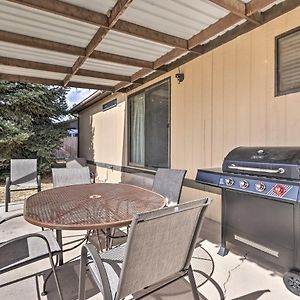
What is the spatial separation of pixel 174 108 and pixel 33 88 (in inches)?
240

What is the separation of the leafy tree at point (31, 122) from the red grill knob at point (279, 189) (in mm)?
7905

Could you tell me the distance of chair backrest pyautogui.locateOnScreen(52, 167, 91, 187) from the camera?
3393mm

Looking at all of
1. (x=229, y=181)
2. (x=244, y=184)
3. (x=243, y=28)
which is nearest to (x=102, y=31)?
(x=243, y=28)

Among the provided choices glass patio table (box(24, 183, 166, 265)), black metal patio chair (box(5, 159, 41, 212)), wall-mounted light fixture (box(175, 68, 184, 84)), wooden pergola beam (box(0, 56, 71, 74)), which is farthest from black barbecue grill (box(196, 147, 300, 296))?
black metal patio chair (box(5, 159, 41, 212))

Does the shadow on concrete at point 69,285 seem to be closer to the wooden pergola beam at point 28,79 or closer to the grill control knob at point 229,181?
the grill control knob at point 229,181

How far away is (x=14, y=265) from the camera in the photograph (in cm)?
169

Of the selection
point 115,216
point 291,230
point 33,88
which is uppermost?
point 33,88

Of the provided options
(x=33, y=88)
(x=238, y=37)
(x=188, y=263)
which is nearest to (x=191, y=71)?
(x=238, y=37)

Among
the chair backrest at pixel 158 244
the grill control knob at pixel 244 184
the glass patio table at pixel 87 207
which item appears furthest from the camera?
the grill control knob at pixel 244 184

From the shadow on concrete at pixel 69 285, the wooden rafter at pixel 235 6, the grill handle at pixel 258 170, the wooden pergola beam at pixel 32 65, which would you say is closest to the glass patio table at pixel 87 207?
the shadow on concrete at pixel 69 285

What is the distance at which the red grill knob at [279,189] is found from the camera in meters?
1.97

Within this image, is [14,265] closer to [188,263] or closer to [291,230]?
[188,263]

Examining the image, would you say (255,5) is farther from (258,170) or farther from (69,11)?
(69,11)

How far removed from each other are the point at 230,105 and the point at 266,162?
1.50m
